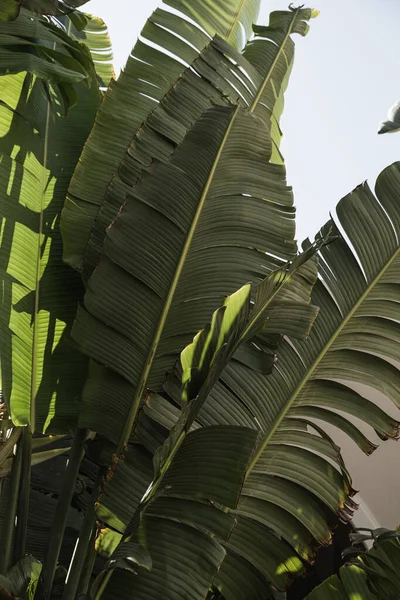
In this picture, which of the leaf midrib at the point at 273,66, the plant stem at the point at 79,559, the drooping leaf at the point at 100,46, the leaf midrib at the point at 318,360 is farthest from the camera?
the drooping leaf at the point at 100,46

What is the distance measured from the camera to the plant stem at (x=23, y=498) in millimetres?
908

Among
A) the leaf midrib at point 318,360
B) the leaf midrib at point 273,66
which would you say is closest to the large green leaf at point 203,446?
the leaf midrib at point 318,360

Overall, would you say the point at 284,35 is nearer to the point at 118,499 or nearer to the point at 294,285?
the point at 294,285

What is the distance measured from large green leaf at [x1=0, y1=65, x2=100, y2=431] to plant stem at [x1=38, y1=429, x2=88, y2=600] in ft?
0.11

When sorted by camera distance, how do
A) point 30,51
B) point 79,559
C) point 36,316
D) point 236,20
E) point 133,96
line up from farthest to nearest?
1. point 236,20
2. point 133,96
3. point 36,316
4. point 79,559
5. point 30,51

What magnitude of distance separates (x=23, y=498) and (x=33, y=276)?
323mm

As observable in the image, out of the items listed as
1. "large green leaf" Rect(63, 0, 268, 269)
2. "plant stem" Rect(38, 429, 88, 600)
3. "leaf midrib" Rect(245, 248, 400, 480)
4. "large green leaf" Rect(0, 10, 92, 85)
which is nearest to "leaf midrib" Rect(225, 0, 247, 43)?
"large green leaf" Rect(63, 0, 268, 269)

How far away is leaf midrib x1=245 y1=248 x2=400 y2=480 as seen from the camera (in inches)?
37.7

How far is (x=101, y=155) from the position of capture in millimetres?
1066

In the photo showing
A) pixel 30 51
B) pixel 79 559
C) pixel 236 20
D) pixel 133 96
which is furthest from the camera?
pixel 236 20

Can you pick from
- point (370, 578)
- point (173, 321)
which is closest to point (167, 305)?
point (173, 321)

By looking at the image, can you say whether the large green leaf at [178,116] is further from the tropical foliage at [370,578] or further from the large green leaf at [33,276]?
the tropical foliage at [370,578]

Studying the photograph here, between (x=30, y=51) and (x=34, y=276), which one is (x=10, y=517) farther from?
(x=30, y=51)

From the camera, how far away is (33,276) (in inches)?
39.6
